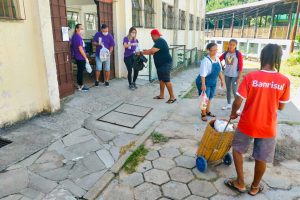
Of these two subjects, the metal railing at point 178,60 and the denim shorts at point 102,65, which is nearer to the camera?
the denim shorts at point 102,65

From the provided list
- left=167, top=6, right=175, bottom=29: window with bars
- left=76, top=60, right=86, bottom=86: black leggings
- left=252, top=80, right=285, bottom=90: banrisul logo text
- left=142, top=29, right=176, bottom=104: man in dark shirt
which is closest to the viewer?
left=252, top=80, right=285, bottom=90: banrisul logo text

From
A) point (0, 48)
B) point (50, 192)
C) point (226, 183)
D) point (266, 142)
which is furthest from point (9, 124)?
point (266, 142)

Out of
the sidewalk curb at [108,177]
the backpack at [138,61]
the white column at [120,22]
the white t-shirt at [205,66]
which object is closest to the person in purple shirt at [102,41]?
the backpack at [138,61]

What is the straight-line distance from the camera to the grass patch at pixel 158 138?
180 inches

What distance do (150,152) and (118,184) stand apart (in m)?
0.96

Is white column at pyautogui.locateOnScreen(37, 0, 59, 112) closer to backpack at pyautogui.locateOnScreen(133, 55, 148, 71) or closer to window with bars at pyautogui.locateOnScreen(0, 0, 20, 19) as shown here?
window with bars at pyautogui.locateOnScreen(0, 0, 20, 19)

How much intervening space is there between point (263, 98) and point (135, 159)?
213 cm

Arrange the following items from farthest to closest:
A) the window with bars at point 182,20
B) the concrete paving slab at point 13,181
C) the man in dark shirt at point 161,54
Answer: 1. the window with bars at point 182,20
2. the man in dark shirt at point 161,54
3. the concrete paving slab at point 13,181

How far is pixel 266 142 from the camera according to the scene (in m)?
2.90

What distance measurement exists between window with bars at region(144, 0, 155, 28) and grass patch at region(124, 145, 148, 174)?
772 cm

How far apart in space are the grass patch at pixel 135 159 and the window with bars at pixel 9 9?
10.7ft

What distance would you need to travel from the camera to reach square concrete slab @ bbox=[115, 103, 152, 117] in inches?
229

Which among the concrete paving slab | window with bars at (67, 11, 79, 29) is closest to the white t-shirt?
the concrete paving slab

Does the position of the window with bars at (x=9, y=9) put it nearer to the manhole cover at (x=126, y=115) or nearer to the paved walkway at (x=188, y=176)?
the manhole cover at (x=126, y=115)
